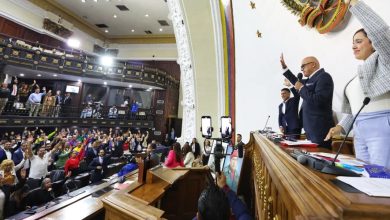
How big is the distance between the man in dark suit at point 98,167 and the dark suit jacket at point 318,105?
4.12 m

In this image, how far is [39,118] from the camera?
32.7 feet

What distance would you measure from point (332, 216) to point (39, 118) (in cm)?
1203

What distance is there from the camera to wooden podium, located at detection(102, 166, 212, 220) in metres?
1.16

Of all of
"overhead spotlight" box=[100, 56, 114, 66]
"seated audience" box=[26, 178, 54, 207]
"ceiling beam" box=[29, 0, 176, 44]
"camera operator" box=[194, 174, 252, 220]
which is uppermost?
"ceiling beam" box=[29, 0, 176, 44]

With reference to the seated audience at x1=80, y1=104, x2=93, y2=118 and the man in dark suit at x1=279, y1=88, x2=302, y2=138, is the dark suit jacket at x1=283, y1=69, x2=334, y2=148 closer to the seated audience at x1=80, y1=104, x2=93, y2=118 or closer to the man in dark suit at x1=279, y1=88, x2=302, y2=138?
the man in dark suit at x1=279, y1=88, x2=302, y2=138

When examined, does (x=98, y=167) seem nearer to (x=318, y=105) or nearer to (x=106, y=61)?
(x=318, y=105)

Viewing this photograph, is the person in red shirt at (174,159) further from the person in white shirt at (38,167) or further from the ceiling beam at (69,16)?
the ceiling beam at (69,16)

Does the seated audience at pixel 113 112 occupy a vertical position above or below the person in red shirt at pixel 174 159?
above

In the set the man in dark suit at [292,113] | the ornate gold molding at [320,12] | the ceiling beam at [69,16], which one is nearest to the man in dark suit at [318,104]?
the man in dark suit at [292,113]

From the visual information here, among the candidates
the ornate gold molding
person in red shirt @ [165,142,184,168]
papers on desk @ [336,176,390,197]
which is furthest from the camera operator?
person in red shirt @ [165,142,184,168]

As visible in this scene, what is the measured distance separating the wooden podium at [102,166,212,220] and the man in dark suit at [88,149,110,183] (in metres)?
2.68

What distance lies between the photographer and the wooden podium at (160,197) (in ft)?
3.82

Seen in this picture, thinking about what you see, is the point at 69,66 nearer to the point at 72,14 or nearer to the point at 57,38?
the point at 57,38

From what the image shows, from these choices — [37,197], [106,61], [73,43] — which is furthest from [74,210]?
[73,43]
